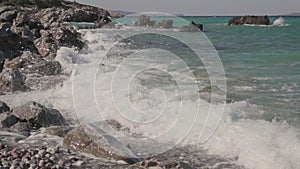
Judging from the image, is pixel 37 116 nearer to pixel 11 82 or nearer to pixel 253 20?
pixel 11 82

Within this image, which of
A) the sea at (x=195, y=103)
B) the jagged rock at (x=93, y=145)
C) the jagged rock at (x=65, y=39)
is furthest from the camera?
the jagged rock at (x=65, y=39)

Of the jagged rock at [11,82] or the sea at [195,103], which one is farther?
the jagged rock at [11,82]

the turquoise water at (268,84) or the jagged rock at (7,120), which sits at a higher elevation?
the jagged rock at (7,120)

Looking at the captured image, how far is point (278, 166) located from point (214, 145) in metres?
1.29

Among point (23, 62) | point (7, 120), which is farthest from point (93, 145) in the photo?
point (23, 62)

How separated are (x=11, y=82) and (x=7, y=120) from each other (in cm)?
438

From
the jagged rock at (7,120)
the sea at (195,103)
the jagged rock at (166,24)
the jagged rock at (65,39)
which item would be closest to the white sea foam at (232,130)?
the sea at (195,103)

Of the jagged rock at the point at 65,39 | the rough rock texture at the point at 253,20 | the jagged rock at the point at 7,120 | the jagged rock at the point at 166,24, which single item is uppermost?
the jagged rock at the point at 65,39

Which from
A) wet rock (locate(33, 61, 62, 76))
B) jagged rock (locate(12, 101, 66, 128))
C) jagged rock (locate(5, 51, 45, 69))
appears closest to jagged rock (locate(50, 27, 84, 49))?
jagged rock (locate(5, 51, 45, 69))

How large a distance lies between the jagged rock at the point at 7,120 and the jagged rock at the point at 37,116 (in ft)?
0.45

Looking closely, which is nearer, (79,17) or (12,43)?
(12,43)

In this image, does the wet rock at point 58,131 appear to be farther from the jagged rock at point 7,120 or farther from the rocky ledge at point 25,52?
the rocky ledge at point 25,52

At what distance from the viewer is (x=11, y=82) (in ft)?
42.0

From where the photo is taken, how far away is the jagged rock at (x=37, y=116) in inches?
347
